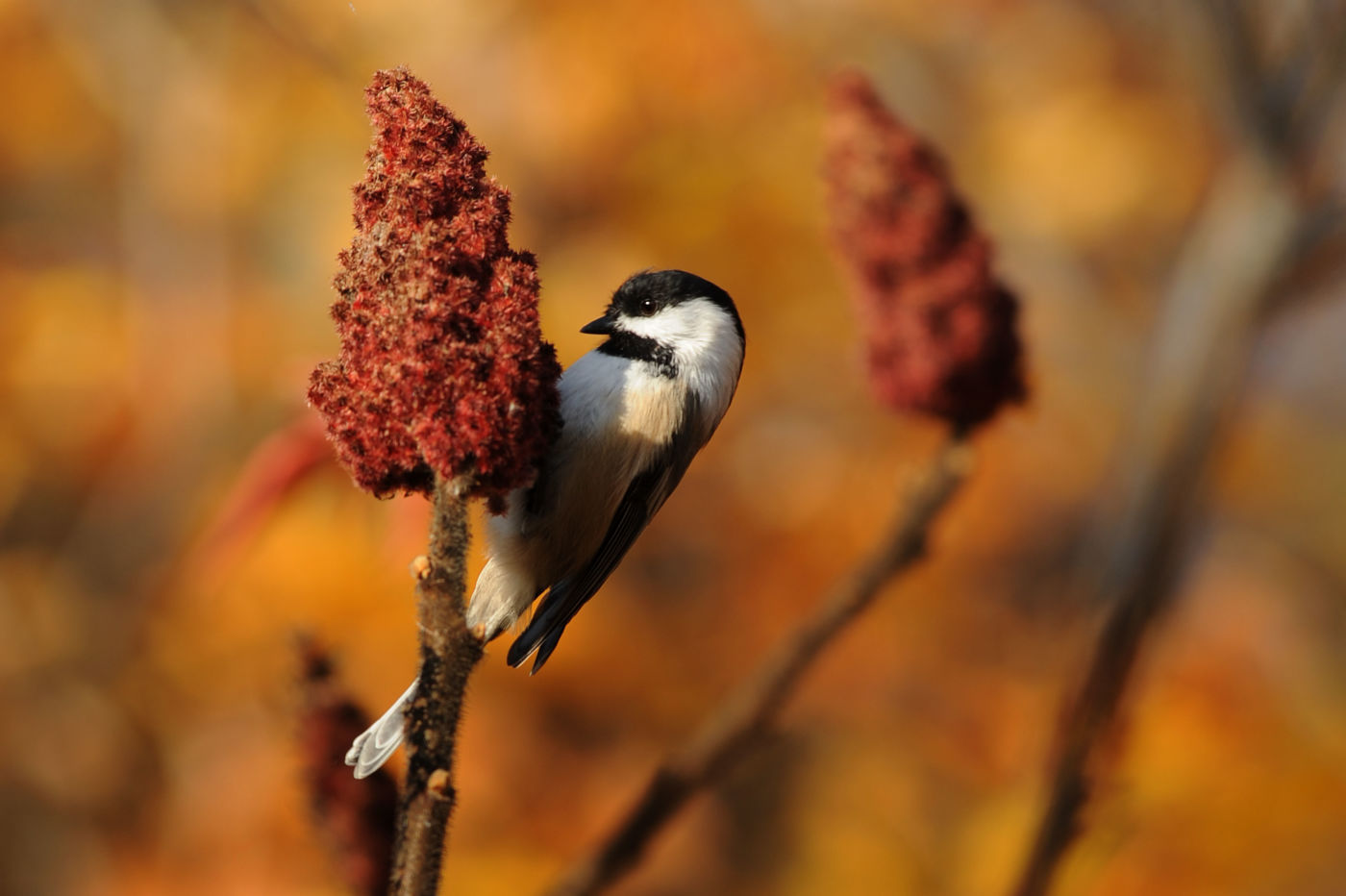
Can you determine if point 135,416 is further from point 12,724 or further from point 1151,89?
point 1151,89

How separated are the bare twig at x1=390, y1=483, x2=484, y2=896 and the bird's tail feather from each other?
17cm

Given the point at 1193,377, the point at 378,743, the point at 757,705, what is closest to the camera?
the point at 378,743

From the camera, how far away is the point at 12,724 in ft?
13.2

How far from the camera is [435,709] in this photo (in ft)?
3.00

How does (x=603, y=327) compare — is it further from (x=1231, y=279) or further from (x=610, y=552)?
(x=1231, y=279)

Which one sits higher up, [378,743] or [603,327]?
[603,327]

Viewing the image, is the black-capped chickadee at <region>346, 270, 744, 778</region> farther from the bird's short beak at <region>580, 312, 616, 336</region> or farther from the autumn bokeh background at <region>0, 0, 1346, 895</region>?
the autumn bokeh background at <region>0, 0, 1346, 895</region>

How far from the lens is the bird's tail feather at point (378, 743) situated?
1.16 m

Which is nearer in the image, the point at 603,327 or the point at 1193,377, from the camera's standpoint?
the point at 603,327

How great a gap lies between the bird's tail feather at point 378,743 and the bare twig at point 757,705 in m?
0.30

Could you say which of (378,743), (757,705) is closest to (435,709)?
(378,743)

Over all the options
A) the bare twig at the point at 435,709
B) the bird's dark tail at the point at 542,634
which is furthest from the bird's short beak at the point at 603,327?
the bare twig at the point at 435,709

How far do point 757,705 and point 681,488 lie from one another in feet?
11.2

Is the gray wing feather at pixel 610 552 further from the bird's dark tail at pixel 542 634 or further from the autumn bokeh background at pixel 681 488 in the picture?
the autumn bokeh background at pixel 681 488
